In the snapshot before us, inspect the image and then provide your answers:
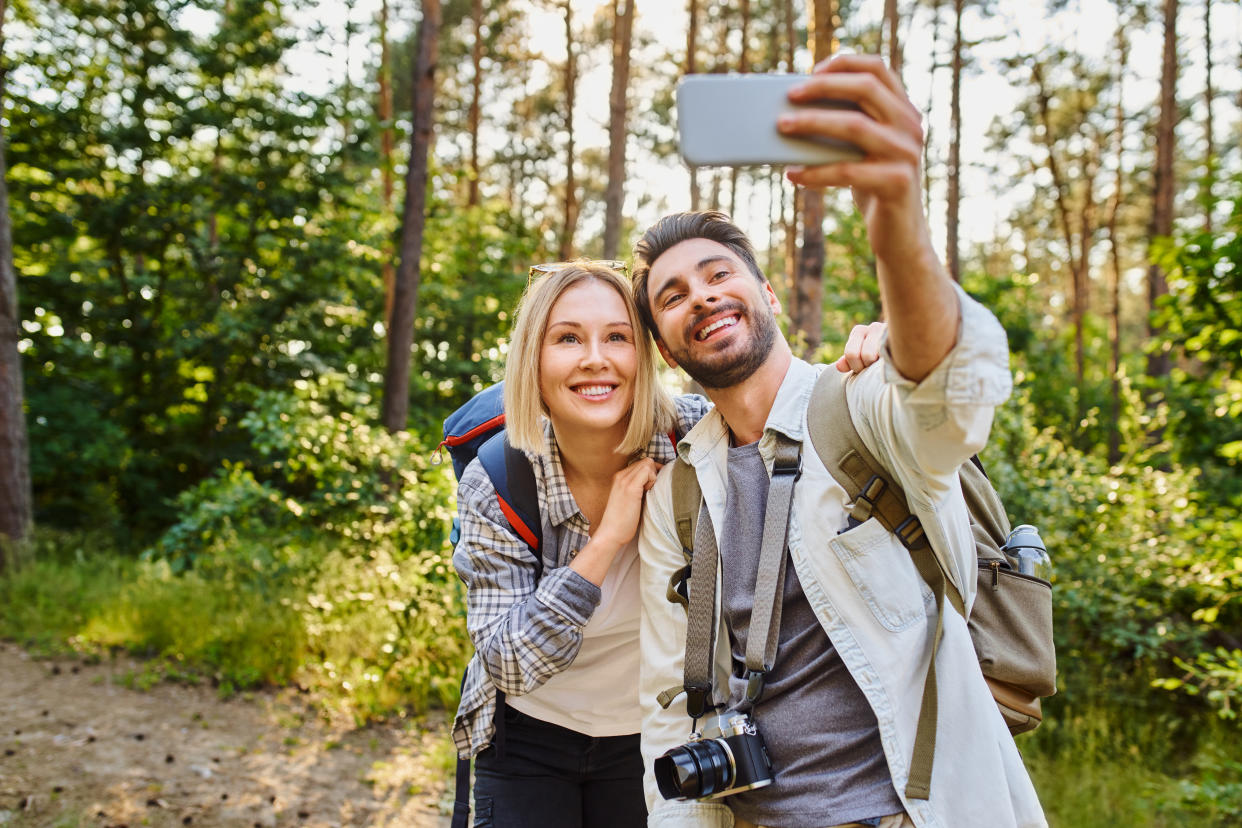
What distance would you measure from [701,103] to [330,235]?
1110 cm

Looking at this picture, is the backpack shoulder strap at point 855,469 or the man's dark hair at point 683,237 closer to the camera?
the backpack shoulder strap at point 855,469

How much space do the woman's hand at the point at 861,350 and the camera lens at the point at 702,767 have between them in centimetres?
84

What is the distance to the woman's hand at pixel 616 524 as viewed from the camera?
7.02ft

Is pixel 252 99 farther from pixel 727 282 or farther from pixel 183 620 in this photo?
pixel 727 282

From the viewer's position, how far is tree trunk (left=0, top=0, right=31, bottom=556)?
302 inches

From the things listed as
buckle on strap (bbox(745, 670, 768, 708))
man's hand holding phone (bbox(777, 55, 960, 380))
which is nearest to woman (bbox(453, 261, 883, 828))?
buckle on strap (bbox(745, 670, 768, 708))

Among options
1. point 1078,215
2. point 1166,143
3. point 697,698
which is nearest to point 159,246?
point 697,698

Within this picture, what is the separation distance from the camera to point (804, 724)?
174cm

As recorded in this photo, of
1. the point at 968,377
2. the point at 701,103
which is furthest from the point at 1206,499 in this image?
the point at 701,103

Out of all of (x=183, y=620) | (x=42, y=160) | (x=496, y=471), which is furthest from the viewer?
(x=42, y=160)

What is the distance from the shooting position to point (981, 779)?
1.60 meters

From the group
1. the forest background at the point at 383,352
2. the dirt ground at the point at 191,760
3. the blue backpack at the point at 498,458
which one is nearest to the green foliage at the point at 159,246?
the forest background at the point at 383,352

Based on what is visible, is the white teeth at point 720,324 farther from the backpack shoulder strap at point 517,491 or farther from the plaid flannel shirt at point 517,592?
the backpack shoulder strap at point 517,491

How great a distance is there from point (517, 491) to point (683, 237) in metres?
0.83
